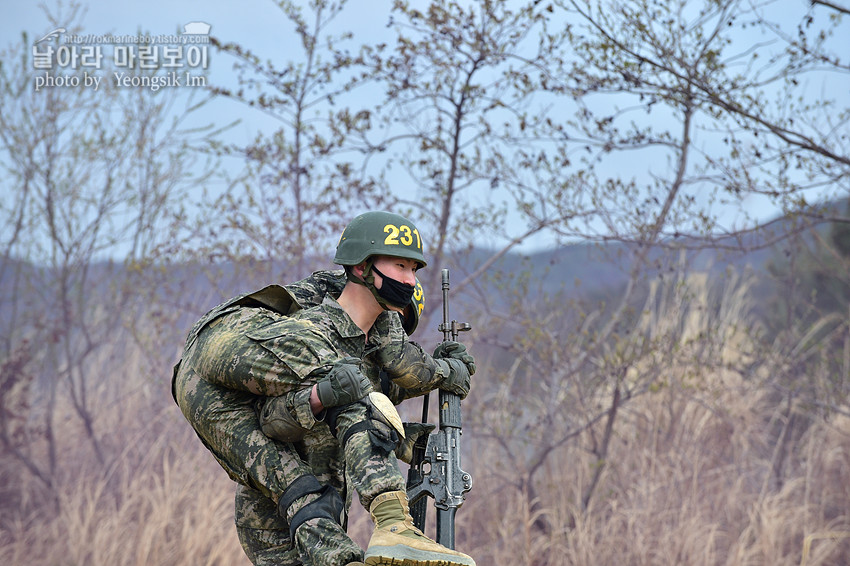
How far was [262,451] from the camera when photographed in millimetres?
3195

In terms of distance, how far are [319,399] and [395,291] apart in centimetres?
62

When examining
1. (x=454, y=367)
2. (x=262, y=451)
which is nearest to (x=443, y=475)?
(x=454, y=367)

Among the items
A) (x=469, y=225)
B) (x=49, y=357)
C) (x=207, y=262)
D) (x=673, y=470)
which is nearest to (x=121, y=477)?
(x=49, y=357)

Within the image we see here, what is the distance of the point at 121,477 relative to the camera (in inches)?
293

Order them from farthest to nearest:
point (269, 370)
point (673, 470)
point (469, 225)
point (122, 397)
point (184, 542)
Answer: point (122, 397), point (469, 225), point (673, 470), point (184, 542), point (269, 370)

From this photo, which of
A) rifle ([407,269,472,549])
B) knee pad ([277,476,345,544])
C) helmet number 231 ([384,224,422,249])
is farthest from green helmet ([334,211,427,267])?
knee pad ([277,476,345,544])

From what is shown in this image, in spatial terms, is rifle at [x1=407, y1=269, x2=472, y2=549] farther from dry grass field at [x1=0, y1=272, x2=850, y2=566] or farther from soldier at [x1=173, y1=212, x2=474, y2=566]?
dry grass field at [x1=0, y1=272, x2=850, y2=566]

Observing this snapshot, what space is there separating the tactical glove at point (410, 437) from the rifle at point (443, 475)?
0.14ft

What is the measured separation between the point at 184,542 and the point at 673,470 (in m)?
3.63

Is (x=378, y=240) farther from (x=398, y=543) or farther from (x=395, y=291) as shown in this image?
(x=398, y=543)

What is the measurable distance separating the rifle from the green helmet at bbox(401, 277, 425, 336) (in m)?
0.36

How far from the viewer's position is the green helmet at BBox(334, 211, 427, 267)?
134 inches

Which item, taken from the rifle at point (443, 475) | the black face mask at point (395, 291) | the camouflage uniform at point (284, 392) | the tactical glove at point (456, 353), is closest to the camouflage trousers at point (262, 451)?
the camouflage uniform at point (284, 392)

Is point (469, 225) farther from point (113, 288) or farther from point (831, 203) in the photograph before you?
point (113, 288)
